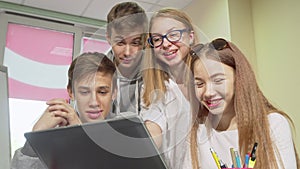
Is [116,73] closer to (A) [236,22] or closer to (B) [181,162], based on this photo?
(B) [181,162]

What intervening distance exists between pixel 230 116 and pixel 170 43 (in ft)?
0.88

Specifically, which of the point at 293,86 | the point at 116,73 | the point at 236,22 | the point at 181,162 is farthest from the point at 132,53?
the point at 236,22

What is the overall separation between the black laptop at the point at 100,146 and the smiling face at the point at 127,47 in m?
0.18

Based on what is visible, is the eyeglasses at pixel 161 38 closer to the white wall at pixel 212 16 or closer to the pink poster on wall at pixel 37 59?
the white wall at pixel 212 16

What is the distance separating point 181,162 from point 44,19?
2.10 meters

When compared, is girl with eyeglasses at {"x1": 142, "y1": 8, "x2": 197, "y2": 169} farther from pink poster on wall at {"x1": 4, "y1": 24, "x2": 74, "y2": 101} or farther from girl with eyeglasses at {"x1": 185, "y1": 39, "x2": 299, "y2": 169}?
pink poster on wall at {"x1": 4, "y1": 24, "x2": 74, "y2": 101}

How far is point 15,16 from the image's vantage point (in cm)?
245

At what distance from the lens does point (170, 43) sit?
2.25 feet

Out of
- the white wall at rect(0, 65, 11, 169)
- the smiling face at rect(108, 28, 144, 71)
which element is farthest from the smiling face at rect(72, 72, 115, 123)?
the white wall at rect(0, 65, 11, 169)

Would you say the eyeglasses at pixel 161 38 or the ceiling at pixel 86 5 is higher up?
the ceiling at pixel 86 5

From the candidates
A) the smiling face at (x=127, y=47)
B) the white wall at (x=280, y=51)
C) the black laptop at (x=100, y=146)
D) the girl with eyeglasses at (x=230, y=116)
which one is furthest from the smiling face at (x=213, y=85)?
the white wall at (x=280, y=51)

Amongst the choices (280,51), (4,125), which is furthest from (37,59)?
(4,125)

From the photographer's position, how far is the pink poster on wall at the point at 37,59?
2364 mm

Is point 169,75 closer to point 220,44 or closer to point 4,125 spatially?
point 220,44
